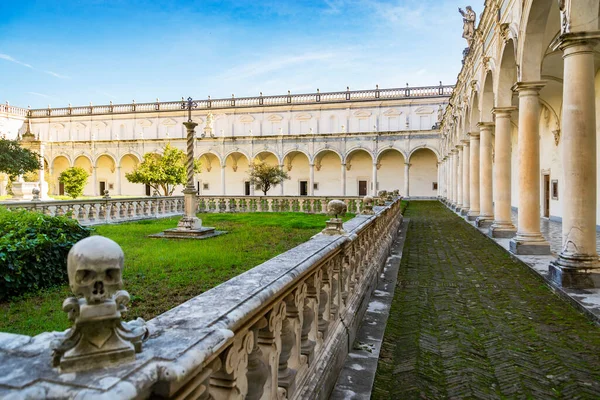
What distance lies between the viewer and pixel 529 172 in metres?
8.93

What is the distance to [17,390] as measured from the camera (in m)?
1.08

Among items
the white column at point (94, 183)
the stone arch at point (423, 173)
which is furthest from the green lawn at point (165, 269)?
the white column at point (94, 183)

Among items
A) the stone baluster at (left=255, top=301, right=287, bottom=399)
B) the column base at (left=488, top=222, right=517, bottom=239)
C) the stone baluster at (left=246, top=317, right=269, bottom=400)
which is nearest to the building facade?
the column base at (left=488, top=222, right=517, bottom=239)

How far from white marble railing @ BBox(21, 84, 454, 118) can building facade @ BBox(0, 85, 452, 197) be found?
0.11 metres

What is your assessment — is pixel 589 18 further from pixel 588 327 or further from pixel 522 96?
pixel 588 327

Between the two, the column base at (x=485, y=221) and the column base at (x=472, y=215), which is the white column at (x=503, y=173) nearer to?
the column base at (x=485, y=221)

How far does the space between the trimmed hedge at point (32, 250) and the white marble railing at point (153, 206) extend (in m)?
7.15

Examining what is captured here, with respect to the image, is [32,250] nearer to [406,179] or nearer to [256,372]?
[256,372]

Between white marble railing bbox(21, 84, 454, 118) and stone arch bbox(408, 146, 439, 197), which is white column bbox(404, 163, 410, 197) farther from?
white marble railing bbox(21, 84, 454, 118)

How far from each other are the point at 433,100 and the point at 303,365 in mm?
43194

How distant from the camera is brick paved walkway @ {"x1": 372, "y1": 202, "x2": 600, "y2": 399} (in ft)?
10.9

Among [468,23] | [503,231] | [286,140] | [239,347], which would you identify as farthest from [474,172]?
[286,140]

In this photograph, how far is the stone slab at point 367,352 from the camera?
126 inches

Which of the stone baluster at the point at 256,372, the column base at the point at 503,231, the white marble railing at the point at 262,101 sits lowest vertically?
the column base at the point at 503,231
